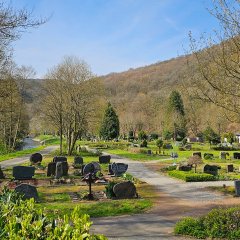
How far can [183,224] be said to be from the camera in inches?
443

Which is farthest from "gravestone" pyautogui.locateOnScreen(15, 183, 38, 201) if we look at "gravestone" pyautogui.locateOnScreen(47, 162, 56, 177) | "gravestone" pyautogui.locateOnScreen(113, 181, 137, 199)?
"gravestone" pyautogui.locateOnScreen(47, 162, 56, 177)

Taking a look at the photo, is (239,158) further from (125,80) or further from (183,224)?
(125,80)

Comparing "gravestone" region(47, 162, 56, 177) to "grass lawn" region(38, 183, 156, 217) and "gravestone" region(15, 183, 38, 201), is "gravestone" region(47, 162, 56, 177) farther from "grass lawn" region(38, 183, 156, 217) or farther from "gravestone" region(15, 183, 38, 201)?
"gravestone" region(15, 183, 38, 201)

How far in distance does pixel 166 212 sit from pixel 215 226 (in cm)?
431

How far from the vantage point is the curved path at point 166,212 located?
37.8 feet

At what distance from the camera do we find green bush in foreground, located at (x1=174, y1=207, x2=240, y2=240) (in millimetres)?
10500

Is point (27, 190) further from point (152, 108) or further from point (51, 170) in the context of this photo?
point (152, 108)

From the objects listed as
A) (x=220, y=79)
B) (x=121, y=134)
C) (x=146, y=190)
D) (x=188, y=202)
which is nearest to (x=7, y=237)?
(x=220, y=79)

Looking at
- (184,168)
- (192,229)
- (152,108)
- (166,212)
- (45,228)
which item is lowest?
(166,212)

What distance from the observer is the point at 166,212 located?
48.5ft

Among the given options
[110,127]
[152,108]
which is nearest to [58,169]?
[110,127]

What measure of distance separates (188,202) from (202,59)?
678 centimetres

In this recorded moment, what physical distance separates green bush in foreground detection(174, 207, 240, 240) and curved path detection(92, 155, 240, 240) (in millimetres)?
475

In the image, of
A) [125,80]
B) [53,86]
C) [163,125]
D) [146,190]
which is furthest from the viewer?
[125,80]
